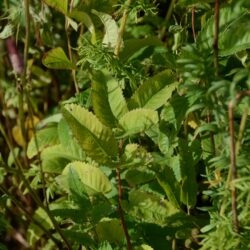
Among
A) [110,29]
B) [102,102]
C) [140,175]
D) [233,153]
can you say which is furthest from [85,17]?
[233,153]

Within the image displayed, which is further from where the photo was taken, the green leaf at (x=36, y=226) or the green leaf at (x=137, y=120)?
the green leaf at (x=36, y=226)

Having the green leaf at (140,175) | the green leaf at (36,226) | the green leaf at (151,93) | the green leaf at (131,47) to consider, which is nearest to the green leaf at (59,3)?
the green leaf at (131,47)

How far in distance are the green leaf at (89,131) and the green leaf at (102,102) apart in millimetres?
34

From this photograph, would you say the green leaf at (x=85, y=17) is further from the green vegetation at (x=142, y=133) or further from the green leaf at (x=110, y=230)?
the green leaf at (x=110, y=230)

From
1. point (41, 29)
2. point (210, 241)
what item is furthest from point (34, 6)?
point (210, 241)

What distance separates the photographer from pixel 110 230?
1001 mm

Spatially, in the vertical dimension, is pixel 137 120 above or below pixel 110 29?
below

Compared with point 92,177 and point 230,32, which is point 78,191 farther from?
point 230,32

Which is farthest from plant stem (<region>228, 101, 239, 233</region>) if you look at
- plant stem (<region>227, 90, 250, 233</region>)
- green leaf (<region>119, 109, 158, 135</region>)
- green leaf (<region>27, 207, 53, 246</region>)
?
green leaf (<region>27, 207, 53, 246</region>)

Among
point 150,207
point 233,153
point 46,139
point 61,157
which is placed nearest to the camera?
point 233,153

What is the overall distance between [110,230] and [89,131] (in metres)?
0.22

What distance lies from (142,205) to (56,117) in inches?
21.5

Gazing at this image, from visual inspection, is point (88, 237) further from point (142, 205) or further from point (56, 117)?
point (56, 117)

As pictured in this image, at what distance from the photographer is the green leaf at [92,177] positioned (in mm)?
987
